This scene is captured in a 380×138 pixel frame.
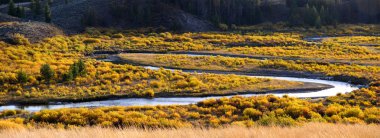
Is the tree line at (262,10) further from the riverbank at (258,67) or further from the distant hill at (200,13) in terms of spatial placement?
the riverbank at (258,67)

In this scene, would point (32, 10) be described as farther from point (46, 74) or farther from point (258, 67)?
point (258, 67)

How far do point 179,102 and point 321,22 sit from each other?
301 feet

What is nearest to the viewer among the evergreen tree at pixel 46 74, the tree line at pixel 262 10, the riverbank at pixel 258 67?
the evergreen tree at pixel 46 74

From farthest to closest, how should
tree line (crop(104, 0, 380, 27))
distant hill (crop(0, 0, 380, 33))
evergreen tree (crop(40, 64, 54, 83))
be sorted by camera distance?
tree line (crop(104, 0, 380, 27)) → distant hill (crop(0, 0, 380, 33)) → evergreen tree (crop(40, 64, 54, 83))

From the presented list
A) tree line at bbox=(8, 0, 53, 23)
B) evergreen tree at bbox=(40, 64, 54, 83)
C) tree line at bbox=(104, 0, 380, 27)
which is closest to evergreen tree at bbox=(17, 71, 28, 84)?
evergreen tree at bbox=(40, 64, 54, 83)

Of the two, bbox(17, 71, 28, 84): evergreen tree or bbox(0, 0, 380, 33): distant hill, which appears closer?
bbox(17, 71, 28, 84): evergreen tree

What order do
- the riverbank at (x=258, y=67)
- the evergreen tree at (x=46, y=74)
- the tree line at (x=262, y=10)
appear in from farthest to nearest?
the tree line at (x=262, y=10)
the riverbank at (x=258, y=67)
the evergreen tree at (x=46, y=74)

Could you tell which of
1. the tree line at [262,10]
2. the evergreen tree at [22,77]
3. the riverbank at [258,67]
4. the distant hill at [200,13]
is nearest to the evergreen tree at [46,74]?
the evergreen tree at [22,77]

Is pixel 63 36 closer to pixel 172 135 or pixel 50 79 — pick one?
pixel 50 79

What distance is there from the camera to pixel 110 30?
102750 millimetres

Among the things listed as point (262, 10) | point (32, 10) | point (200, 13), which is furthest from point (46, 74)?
point (262, 10)

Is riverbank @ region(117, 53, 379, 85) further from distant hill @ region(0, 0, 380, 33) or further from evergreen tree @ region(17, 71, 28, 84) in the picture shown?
distant hill @ region(0, 0, 380, 33)

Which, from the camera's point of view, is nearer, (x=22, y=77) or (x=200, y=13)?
(x=22, y=77)

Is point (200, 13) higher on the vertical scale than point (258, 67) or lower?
higher
